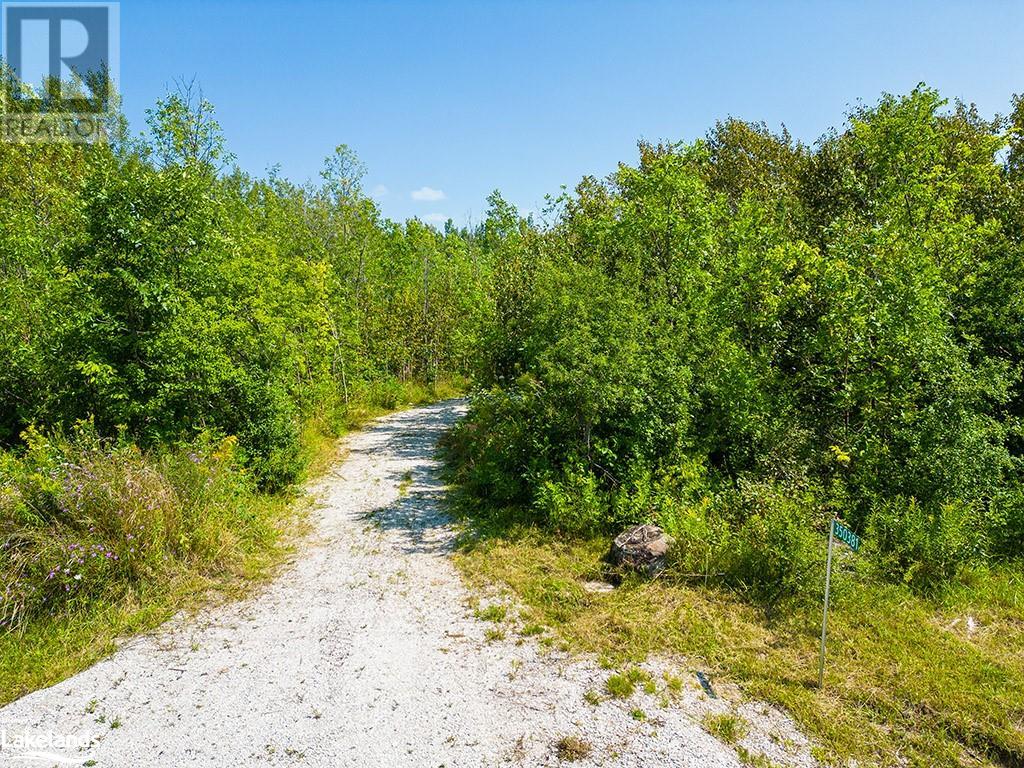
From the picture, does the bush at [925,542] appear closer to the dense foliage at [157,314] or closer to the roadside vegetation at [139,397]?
the roadside vegetation at [139,397]

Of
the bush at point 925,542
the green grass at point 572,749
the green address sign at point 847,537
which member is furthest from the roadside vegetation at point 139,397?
the bush at point 925,542

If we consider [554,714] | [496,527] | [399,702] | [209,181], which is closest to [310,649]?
[399,702]

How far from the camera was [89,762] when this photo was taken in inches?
172

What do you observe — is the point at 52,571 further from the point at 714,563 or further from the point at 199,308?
the point at 714,563

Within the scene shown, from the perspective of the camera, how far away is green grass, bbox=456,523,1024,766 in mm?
4676

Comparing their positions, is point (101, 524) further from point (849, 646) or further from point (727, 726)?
point (849, 646)

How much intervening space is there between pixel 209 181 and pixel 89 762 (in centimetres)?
974

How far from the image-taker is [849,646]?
5848 millimetres

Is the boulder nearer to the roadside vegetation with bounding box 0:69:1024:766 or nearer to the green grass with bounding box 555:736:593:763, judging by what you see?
the roadside vegetation with bounding box 0:69:1024:766

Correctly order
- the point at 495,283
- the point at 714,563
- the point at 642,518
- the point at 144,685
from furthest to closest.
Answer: the point at 495,283 < the point at 642,518 < the point at 714,563 < the point at 144,685

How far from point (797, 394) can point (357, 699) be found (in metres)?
7.95

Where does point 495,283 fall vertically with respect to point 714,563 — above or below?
above

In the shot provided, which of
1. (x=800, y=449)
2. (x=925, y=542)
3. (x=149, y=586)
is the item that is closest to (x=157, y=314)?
(x=149, y=586)

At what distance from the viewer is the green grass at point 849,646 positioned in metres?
4.68
